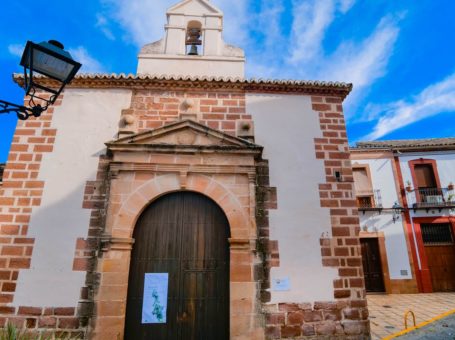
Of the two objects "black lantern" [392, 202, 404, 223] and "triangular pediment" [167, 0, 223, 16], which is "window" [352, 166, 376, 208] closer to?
"black lantern" [392, 202, 404, 223]

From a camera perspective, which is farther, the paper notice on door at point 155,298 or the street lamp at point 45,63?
the paper notice on door at point 155,298

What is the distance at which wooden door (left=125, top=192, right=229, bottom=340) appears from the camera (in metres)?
3.87

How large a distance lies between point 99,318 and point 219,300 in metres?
1.55

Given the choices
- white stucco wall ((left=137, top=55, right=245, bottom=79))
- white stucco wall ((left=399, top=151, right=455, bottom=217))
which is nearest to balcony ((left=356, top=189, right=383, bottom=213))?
white stucco wall ((left=399, top=151, right=455, bottom=217))

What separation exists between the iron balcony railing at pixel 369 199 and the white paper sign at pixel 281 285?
8.55 metres

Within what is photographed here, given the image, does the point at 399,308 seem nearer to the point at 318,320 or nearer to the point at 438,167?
the point at 318,320

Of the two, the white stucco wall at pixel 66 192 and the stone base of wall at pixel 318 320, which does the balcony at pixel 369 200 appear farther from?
the white stucco wall at pixel 66 192

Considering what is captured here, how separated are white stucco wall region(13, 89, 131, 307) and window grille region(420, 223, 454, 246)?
1175 cm

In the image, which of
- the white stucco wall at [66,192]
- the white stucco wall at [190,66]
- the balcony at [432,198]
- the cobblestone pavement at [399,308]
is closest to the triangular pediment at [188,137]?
the white stucco wall at [66,192]

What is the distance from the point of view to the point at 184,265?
4.07 m

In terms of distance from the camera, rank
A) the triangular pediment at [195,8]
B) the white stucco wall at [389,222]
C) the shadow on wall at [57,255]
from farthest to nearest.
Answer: the white stucco wall at [389,222] → the triangular pediment at [195,8] → the shadow on wall at [57,255]

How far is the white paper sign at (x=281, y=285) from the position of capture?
4039 millimetres

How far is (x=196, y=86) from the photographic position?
4984 millimetres

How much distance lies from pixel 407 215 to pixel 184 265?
10.4m
